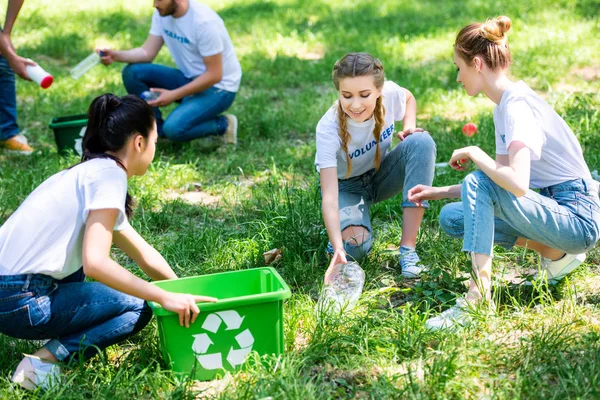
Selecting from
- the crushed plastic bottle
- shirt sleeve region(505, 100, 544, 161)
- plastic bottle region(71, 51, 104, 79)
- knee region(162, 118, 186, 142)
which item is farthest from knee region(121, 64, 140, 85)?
shirt sleeve region(505, 100, 544, 161)

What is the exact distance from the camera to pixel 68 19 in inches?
323

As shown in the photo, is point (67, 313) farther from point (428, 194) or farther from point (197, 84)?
point (197, 84)

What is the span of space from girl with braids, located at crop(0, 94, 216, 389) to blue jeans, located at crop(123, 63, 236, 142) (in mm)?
2331

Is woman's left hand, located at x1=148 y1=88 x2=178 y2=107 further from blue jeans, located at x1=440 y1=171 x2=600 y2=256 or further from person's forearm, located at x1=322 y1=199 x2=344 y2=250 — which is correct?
blue jeans, located at x1=440 y1=171 x2=600 y2=256

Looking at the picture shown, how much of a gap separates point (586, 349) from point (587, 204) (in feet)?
1.87

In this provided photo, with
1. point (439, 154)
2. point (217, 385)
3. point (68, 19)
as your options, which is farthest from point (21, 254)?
point (68, 19)

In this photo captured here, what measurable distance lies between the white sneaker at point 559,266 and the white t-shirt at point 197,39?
267 cm

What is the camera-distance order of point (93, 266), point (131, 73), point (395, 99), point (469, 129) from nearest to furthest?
1. point (93, 266)
2. point (395, 99)
3. point (469, 129)
4. point (131, 73)

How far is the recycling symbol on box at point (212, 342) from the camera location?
2.33 meters

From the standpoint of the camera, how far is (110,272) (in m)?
2.23

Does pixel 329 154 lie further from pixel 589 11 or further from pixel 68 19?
pixel 68 19

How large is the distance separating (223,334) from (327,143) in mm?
1048

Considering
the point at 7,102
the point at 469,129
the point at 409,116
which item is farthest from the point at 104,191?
the point at 7,102

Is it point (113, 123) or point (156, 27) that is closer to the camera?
point (113, 123)
